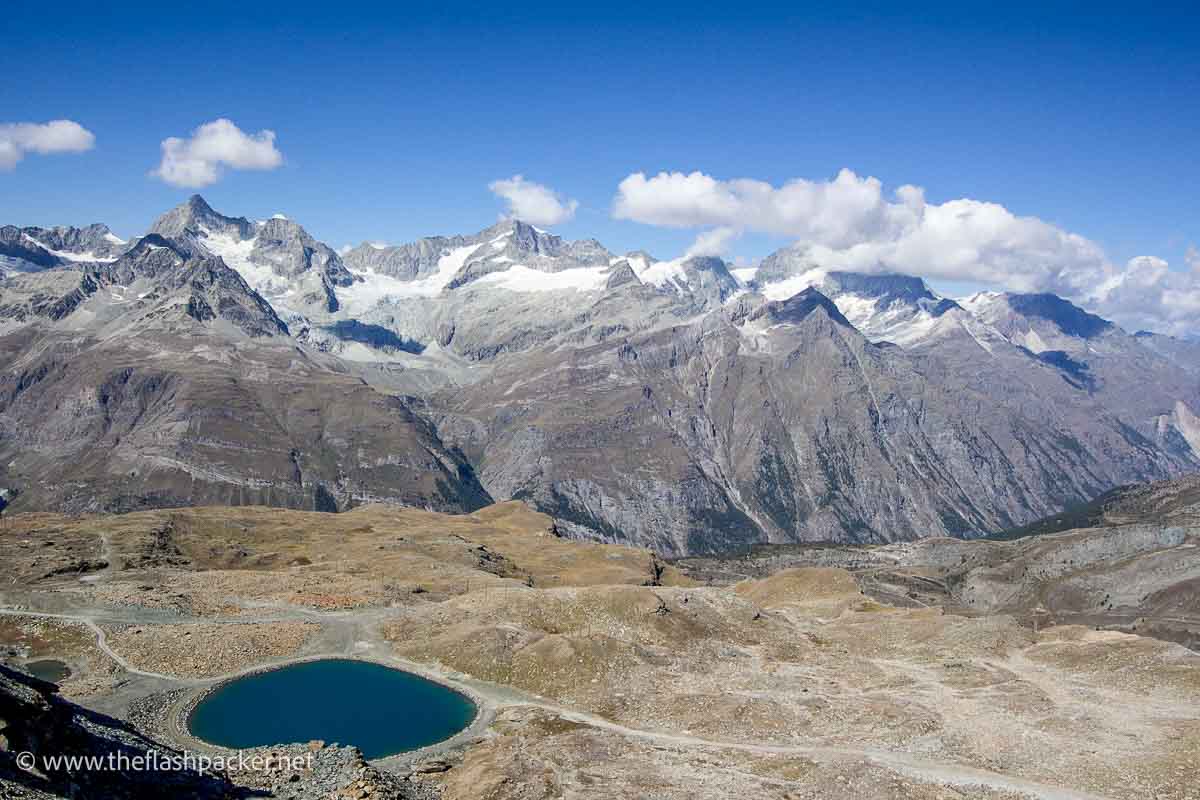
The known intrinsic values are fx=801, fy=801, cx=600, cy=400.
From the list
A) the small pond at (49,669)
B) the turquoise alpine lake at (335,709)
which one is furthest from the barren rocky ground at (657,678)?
the turquoise alpine lake at (335,709)

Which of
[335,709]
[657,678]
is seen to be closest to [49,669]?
[335,709]

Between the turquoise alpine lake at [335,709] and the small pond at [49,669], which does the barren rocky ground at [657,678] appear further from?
the turquoise alpine lake at [335,709]

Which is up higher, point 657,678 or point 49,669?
point 49,669

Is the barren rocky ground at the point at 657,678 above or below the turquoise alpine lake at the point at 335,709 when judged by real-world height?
above

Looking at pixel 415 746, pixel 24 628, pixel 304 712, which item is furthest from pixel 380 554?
pixel 415 746

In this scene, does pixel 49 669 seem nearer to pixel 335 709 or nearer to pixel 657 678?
→ pixel 335 709

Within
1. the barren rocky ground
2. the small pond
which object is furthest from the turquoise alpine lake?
the small pond
